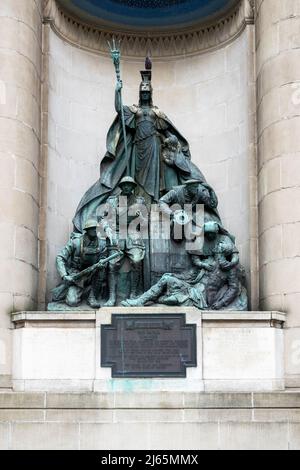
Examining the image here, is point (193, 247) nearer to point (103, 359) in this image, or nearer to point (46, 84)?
point (103, 359)

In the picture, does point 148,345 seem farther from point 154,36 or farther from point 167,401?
point 154,36

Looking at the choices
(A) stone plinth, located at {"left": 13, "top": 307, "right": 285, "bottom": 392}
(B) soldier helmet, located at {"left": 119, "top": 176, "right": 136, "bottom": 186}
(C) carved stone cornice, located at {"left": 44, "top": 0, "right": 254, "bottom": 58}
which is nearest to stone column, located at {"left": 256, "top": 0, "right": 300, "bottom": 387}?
(A) stone plinth, located at {"left": 13, "top": 307, "right": 285, "bottom": 392}

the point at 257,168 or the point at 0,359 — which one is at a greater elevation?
the point at 257,168

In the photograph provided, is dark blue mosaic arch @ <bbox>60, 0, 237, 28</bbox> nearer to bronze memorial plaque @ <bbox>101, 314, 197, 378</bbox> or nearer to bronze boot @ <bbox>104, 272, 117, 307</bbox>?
bronze boot @ <bbox>104, 272, 117, 307</bbox>

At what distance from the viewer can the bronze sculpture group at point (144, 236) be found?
1329 cm

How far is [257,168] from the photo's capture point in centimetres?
1437

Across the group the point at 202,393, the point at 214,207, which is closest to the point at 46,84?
the point at 214,207

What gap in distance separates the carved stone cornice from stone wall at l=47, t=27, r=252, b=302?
161 mm

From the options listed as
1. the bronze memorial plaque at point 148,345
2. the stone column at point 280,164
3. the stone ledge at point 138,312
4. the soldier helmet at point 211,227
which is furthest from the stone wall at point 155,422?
the soldier helmet at point 211,227

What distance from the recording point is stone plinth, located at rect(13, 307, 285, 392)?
12.4 metres

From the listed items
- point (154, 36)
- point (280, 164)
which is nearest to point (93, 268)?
point (280, 164)

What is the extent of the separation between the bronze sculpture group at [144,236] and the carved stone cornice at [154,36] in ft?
6.49

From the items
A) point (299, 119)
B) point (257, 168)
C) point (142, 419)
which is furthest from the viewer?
point (257, 168)

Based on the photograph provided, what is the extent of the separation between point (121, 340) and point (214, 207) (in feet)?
10.1
